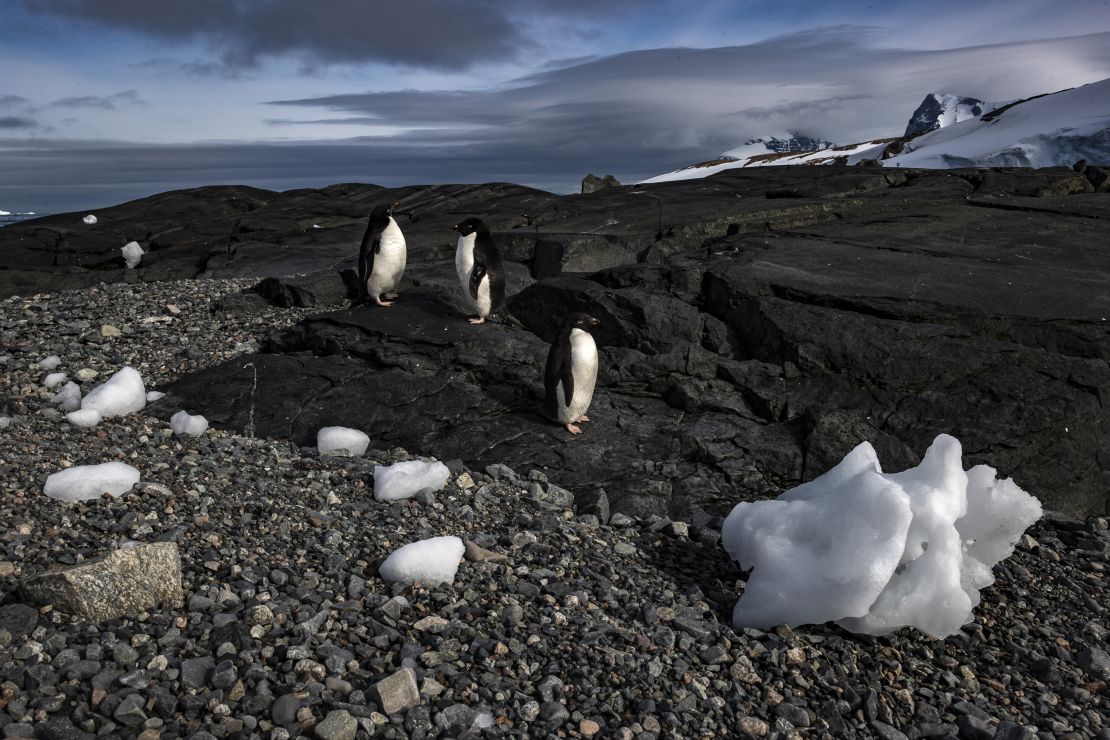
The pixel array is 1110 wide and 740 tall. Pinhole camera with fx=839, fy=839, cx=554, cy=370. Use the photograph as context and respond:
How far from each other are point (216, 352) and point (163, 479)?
4.43 m

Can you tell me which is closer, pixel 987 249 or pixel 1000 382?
pixel 1000 382

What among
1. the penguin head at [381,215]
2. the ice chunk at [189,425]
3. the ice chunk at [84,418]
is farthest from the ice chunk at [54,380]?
the penguin head at [381,215]

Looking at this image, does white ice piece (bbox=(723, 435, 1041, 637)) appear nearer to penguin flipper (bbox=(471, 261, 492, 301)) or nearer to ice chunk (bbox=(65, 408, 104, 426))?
penguin flipper (bbox=(471, 261, 492, 301))

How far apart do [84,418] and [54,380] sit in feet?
5.43

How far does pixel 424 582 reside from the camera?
18.2 ft

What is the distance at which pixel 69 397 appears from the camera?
920 centimetres

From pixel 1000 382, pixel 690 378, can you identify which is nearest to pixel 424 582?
pixel 690 378

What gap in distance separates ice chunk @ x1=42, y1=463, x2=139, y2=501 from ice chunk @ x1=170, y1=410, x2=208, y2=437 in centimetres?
199

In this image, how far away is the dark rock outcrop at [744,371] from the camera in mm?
8234

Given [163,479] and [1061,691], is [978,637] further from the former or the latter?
[163,479]

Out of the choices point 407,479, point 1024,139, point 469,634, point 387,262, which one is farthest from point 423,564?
point 1024,139

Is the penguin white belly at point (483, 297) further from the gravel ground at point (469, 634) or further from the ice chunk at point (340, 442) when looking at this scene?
the gravel ground at point (469, 634)

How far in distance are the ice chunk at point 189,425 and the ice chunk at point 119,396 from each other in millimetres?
634

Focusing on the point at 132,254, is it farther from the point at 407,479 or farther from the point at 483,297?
the point at 407,479
